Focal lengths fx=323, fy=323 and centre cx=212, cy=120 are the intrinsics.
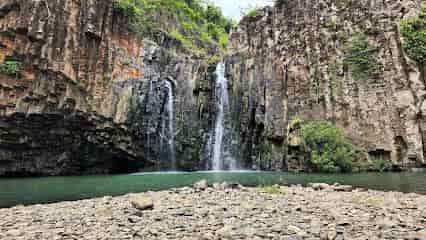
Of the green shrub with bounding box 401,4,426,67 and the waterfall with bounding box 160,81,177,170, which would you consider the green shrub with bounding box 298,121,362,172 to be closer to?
the green shrub with bounding box 401,4,426,67

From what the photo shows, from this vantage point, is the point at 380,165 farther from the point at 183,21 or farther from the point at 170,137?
the point at 183,21

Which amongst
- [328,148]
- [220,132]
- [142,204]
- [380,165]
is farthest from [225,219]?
[220,132]

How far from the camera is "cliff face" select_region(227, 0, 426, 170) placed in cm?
1945

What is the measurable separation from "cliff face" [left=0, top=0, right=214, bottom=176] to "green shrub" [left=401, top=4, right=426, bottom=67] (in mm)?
13496

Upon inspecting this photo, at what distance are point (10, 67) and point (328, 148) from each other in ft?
64.5

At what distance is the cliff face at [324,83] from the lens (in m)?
19.5

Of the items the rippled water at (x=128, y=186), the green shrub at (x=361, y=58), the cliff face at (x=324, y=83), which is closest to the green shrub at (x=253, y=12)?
the cliff face at (x=324, y=83)

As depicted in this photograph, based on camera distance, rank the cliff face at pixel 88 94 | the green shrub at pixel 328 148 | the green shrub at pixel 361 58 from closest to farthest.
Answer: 1. the green shrub at pixel 328 148
2. the cliff face at pixel 88 94
3. the green shrub at pixel 361 58

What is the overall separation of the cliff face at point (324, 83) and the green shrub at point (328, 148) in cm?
78

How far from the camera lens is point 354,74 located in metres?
21.2

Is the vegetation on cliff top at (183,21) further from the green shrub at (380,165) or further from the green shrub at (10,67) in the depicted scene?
the green shrub at (380,165)

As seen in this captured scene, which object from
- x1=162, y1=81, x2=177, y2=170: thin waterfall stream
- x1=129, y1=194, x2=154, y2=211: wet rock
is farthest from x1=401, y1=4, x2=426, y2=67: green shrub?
x1=129, y1=194, x2=154, y2=211: wet rock

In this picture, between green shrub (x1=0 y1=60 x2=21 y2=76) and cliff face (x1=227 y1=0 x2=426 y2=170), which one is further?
cliff face (x1=227 y1=0 x2=426 y2=170)

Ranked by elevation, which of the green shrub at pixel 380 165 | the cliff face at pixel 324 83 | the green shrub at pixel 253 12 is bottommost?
the green shrub at pixel 380 165
